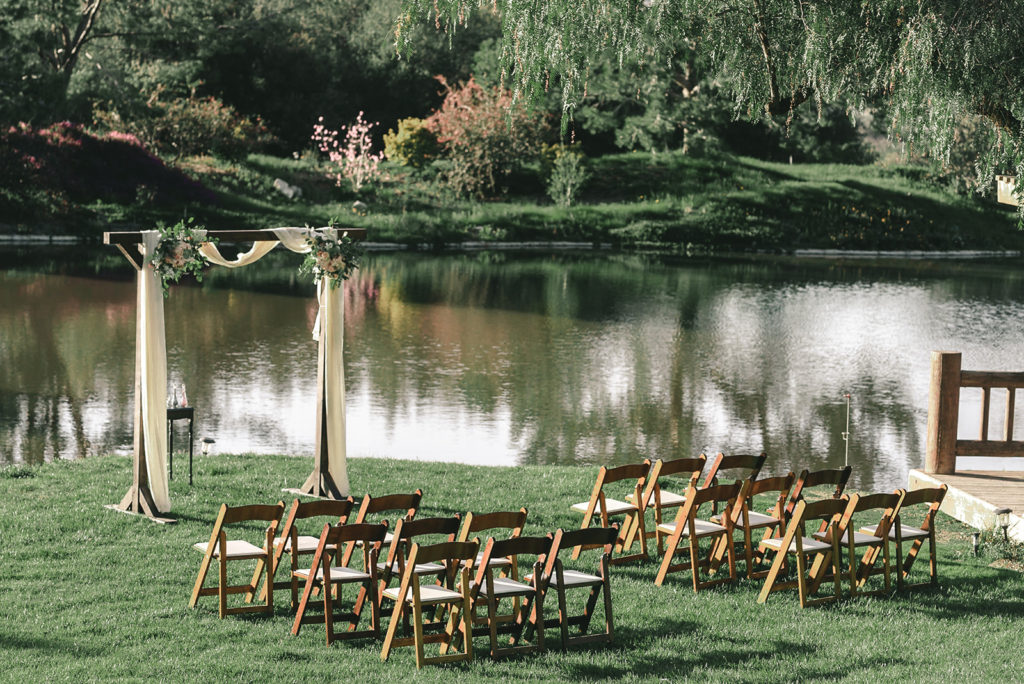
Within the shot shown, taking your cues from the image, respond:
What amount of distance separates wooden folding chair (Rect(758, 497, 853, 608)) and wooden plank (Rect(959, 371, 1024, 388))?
144 inches

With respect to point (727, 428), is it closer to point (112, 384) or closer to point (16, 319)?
point (112, 384)

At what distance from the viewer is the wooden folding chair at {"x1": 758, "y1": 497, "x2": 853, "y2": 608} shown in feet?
24.8

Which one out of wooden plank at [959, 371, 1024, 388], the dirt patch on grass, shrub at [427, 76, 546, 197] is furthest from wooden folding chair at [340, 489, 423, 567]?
shrub at [427, 76, 546, 197]

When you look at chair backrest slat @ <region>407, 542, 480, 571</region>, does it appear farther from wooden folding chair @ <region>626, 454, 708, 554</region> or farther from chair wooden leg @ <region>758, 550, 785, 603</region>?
wooden folding chair @ <region>626, 454, 708, 554</region>

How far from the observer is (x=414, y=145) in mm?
44938

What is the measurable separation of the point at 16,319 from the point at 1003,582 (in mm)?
17712

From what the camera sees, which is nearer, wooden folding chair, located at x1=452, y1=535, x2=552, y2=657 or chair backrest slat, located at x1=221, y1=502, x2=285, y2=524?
wooden folding chair, located at x1=452, y1=535, x2=552, y2=657

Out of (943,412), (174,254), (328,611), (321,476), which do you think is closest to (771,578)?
(328,611)

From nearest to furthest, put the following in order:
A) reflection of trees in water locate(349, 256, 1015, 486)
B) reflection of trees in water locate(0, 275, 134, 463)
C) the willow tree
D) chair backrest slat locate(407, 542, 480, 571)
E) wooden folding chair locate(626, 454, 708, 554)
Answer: chair backrest slat locate(407, 542, 480, 571), wooden folding chair locate(626, 454, 708, 554), the willow tree, reflection of trees in water locate(0, 275, 134, 463), reflection of trees in water locate(349, 256, 1015, 486)

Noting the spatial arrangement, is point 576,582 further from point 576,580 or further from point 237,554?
point 237,554

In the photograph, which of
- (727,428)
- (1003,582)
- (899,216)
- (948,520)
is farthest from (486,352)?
(899,216)

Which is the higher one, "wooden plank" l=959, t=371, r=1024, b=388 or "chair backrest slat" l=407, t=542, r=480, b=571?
"wooden plank" l=959, t=371, r=1024, b=388

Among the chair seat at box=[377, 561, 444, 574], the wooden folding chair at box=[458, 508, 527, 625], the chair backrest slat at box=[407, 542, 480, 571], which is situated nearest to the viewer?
the chair backrest slat at box=[407, 542, 480, 571]

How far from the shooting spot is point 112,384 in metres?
16.2
